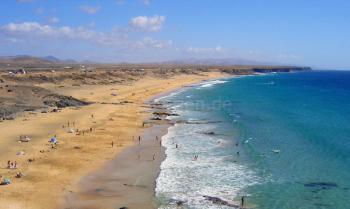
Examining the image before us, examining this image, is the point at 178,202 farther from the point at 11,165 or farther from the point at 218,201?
the point at 11,165

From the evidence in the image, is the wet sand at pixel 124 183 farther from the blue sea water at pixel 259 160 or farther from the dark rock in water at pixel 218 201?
the dark rock in water at pixel 218 201

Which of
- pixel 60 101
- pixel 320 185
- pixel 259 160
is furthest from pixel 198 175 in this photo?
pixel 60 101

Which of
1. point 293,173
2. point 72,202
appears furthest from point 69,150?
point 293,173

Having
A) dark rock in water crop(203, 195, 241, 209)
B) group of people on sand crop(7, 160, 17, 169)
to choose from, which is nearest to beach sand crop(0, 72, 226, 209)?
group of people on sand crop(7, 160, 17, 169)

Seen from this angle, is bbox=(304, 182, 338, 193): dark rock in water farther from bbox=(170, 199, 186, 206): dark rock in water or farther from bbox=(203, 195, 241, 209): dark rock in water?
bbox=(170, 199, 186, 206): dark rock in water

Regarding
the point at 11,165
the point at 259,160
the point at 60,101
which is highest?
the point at 60,101

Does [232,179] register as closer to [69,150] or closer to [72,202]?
[72,202]
